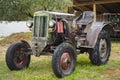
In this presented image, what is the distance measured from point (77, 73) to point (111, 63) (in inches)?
74.1

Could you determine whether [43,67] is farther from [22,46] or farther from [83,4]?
[83,4]

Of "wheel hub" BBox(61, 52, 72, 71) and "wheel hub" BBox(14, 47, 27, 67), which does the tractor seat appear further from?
"wheel hub" BBox(14, 47, 27, 67)

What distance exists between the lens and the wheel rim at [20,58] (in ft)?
24.9

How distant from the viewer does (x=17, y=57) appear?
765 centimetres

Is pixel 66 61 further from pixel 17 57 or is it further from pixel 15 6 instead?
pixel 15 6

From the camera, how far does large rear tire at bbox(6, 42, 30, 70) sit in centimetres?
744

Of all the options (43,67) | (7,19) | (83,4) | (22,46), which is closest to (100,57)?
(43,67)

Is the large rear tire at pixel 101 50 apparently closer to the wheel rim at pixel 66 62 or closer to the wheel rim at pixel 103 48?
the wheel rim at pixel 103 48

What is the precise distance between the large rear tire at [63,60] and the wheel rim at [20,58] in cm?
135

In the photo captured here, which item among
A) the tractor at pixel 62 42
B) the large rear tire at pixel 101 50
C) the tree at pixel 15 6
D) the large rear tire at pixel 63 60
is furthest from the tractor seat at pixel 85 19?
the tree at pixel 15 6

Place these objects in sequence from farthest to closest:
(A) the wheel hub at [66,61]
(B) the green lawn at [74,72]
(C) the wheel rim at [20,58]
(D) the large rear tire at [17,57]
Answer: (C) the wheel rim at [20,58] < (D) the large rear tire at [17,57] < (A) the wheel hub at [66,61] < (B) the green lawn at [74,72]

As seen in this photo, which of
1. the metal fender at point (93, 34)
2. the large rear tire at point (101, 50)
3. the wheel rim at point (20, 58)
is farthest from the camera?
the large rear tire at point (101, 50)

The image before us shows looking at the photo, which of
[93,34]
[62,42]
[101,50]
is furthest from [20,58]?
[101,50]

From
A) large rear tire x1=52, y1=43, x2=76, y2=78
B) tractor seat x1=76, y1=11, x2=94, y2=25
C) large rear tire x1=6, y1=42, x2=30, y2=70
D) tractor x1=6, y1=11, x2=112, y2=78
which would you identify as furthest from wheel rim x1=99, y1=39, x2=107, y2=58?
large rear tire x1=6, y1=42, x2=30, y2=70
